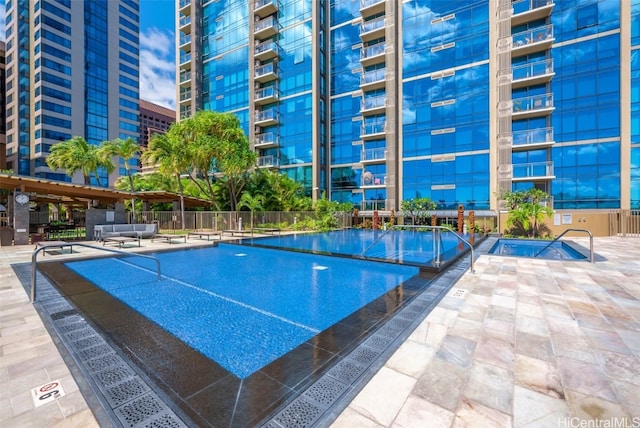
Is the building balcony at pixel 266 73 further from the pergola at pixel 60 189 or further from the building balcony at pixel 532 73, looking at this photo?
the building balcony at pixel 532 73

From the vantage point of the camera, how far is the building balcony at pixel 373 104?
87.4ft

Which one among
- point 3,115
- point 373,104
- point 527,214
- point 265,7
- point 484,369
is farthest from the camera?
point 3,115

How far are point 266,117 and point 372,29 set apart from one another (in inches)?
549

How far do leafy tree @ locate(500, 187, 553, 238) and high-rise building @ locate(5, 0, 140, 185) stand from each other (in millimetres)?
56614

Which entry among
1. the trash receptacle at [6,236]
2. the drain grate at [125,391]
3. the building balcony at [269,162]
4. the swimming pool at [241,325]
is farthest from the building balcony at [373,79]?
the drain grate at [125,391]

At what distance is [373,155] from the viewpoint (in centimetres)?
2711

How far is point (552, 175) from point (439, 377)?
80.4 feet

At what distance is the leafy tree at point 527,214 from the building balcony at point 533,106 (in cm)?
695

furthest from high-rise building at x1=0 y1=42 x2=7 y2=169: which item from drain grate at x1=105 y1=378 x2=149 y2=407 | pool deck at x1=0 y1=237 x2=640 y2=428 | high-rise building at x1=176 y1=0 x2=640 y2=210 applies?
drain grate at x1=105 y1=378 x2=149 y2=407

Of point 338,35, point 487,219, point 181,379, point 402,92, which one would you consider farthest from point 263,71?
point 181,379

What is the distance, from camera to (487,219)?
21.3 m

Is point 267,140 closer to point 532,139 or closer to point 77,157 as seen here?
point 77,157

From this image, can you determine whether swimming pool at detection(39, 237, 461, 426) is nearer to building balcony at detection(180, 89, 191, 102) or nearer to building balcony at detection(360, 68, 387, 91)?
building balcony at detection(360, 68, 387, 91)

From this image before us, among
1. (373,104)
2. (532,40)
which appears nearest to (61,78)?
(373,104)
